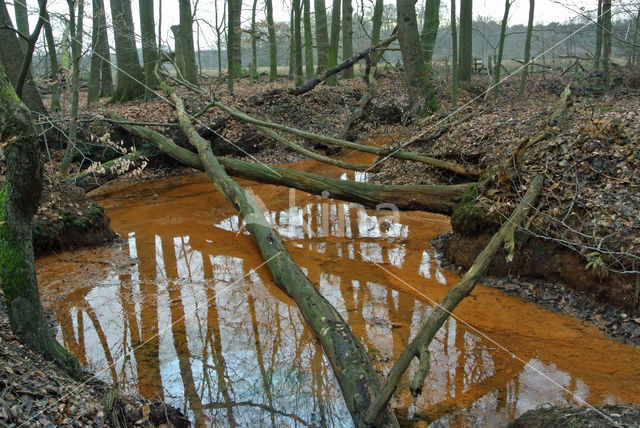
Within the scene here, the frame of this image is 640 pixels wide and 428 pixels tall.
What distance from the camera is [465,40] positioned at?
18.1 m

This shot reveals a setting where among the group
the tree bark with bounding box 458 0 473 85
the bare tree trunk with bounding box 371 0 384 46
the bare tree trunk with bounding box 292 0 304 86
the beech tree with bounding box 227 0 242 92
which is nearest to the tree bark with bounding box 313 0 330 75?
the bare tree trunk with bounding box 292 0 304 86

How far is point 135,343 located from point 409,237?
480 centimetres

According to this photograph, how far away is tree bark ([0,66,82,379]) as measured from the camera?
3318 mm

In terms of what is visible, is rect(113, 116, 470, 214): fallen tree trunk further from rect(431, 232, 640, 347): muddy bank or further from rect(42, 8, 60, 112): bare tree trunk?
rect(42, 8, 60, 112): bare tree trunk

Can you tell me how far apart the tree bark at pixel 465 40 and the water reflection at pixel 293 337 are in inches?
486

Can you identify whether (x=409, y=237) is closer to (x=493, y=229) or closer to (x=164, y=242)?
(x=493, y=229)

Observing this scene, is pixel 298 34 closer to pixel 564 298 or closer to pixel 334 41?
pixel 334 41

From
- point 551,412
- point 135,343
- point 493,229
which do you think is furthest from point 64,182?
point 551,412

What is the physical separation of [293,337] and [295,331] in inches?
5.0

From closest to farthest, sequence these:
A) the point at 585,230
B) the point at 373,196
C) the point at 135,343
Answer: the point at 135,343 → the point at 585,230 → the point at 373,196

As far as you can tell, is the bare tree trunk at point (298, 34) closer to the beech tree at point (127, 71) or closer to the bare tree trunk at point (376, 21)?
the bare tree trunk at point (376, 21)

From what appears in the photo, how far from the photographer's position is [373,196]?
7.67 meters

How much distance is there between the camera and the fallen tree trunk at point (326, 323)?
3.78m

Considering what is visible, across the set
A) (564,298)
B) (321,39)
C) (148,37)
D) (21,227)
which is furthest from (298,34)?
(21,227)
